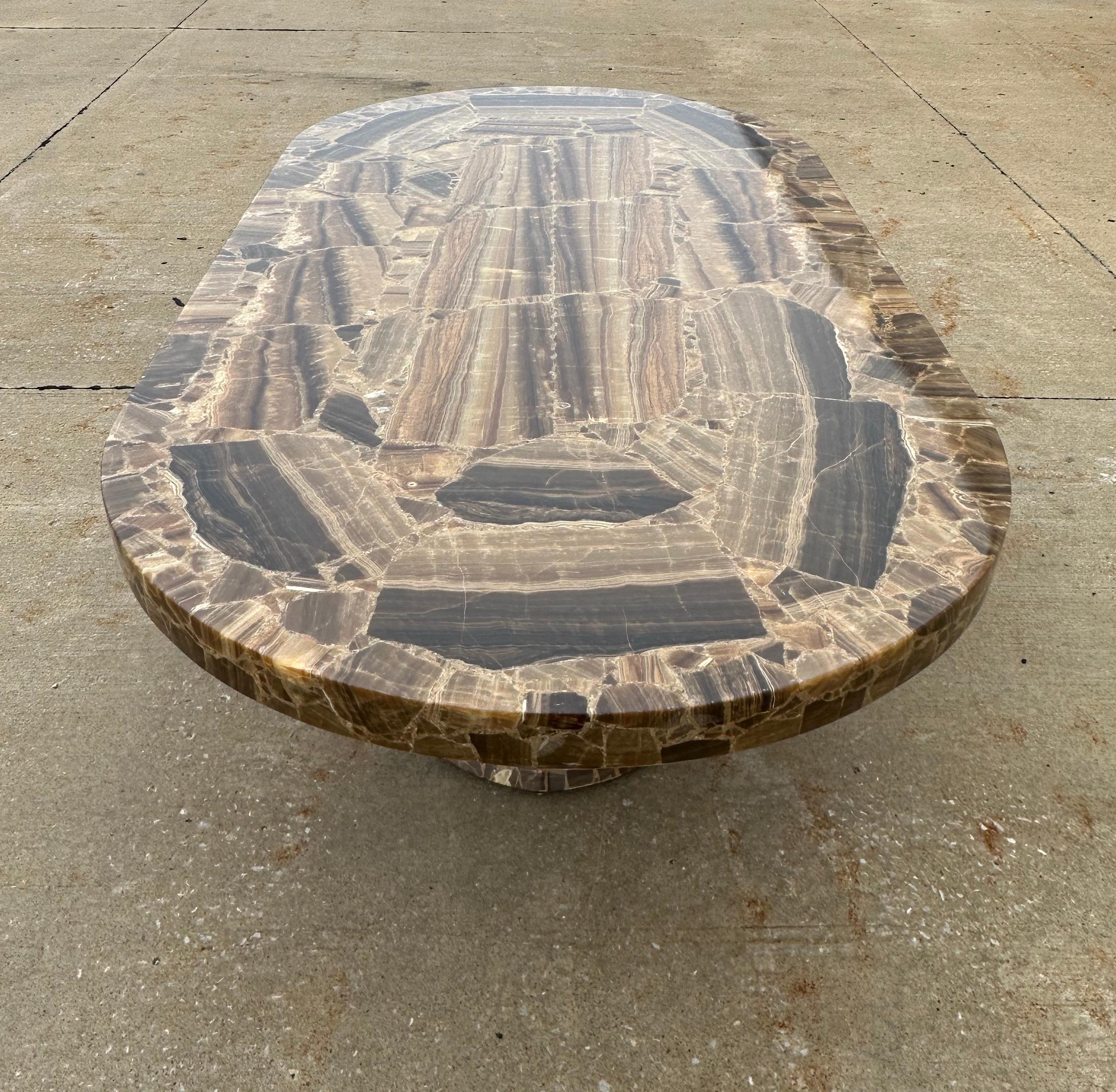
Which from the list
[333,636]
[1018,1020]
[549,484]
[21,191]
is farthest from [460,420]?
[21,191]

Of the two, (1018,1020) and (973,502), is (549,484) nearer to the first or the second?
(973,502)

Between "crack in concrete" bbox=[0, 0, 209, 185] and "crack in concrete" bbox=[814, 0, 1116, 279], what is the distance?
3.57 metres

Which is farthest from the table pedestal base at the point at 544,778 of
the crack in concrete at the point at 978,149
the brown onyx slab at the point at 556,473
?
the crack in concrete at the point at 978,149

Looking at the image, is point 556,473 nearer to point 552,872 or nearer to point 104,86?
point 552,872

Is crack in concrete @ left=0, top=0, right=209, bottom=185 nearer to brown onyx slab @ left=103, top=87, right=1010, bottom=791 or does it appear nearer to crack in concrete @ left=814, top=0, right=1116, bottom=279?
brown onyx slab @ left=103, top=87, right=1010, bottom=791

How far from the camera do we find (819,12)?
588 cm

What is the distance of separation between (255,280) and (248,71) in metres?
3.59

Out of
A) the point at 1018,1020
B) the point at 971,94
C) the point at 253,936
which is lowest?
the point at 253,936

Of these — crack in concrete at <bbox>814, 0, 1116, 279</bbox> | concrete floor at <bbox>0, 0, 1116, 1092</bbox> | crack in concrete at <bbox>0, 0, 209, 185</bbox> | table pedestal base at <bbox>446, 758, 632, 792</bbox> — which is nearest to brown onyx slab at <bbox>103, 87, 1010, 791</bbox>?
table pedestal base at <bbox>446, 758, 632, 792</bbox>

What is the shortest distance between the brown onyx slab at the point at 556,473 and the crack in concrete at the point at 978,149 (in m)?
1.61

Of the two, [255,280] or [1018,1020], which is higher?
[255,280]

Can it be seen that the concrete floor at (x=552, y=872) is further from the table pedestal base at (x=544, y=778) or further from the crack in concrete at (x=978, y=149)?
the crack in concrete at (x=978, y=149)

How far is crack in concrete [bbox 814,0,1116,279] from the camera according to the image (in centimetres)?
330

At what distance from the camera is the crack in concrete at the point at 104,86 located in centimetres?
380
